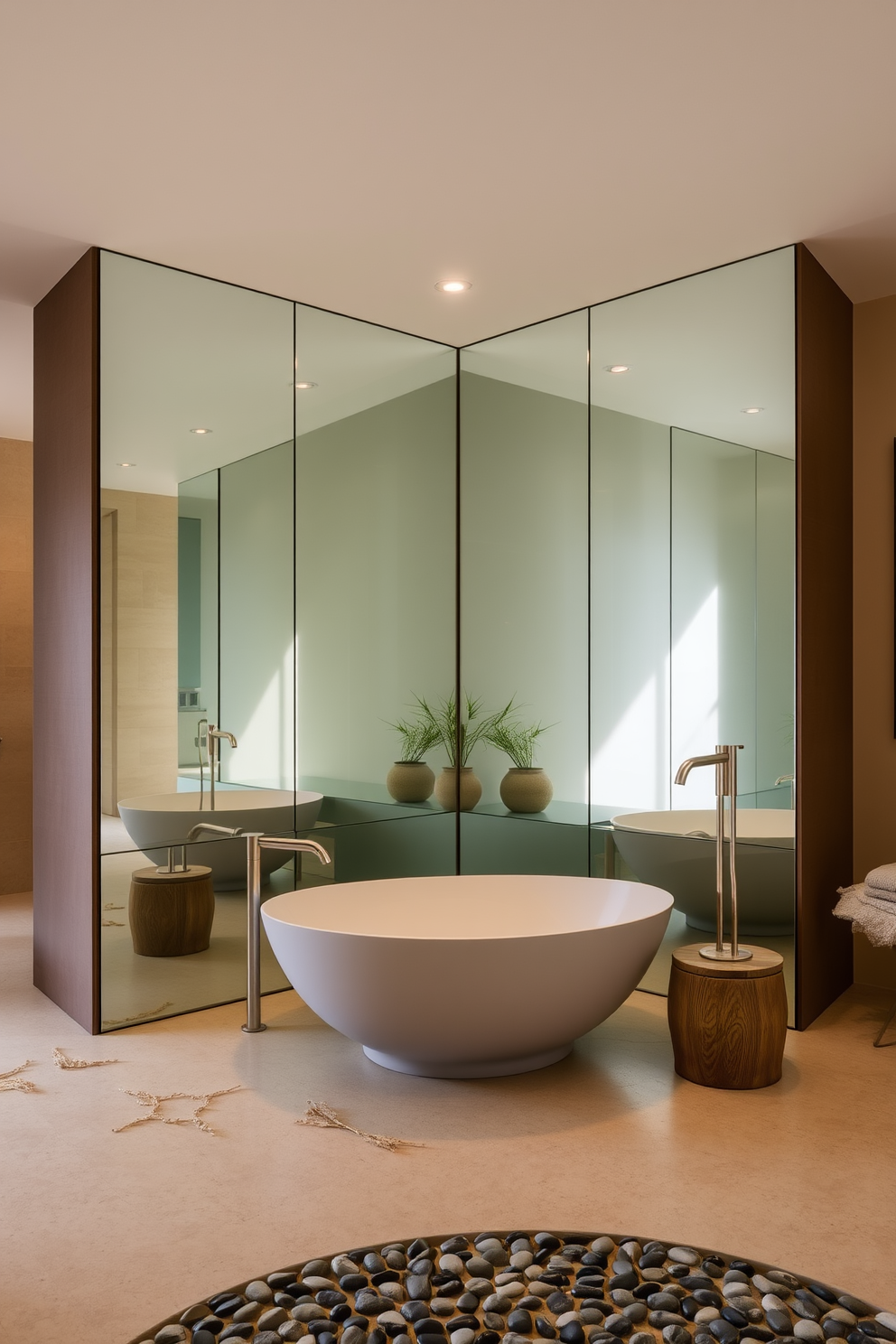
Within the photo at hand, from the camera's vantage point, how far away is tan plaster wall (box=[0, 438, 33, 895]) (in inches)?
235

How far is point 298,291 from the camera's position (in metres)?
4.00

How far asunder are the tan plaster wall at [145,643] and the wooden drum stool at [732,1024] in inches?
75.2

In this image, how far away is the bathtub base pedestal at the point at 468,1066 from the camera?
10.0 ft

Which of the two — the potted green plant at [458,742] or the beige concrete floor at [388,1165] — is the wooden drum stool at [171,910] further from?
the potted green plant at [458,742]

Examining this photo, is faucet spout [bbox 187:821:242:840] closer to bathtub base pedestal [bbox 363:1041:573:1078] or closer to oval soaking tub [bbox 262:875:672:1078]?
oval soaking tub [bbox 262:875:672:1078]

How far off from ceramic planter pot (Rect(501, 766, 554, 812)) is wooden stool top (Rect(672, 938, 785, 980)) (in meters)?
1.22

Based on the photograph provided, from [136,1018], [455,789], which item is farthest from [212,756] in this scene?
[455,789]

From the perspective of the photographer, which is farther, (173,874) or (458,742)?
(458,742)

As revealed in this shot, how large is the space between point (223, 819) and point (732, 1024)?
6.29ft

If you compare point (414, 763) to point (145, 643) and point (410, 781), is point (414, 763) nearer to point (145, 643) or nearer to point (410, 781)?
point (410, 781)

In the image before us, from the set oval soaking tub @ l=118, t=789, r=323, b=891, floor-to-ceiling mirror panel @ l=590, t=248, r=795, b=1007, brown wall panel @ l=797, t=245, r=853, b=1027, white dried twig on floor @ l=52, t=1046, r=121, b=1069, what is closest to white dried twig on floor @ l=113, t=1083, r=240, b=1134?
white dried twig on floor @ l=52, t=1046, r=121, b=1069

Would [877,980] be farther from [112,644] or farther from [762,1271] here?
[112,644]

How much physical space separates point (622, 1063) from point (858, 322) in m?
2.85

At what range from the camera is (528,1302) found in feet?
6.57
